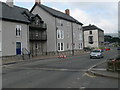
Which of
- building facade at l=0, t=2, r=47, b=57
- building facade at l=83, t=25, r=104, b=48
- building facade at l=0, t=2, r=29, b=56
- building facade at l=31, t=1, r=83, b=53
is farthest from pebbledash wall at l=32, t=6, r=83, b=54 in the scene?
building facade at l=83, t=25, r=104, b=48

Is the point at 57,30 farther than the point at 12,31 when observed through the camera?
Yes

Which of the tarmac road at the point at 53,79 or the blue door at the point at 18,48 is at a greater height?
the blue door at the point at 18,48

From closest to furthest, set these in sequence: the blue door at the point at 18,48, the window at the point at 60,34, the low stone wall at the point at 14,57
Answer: the low stone wall at the point at 14,57 → the blue door at the point at 18,48 → the window at the point at 60,34

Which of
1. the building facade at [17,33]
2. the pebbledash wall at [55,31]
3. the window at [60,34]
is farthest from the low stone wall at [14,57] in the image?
the window at [60,34]

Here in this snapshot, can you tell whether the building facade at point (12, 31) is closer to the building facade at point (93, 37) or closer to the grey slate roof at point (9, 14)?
the grey slate roof at point (9, 14)

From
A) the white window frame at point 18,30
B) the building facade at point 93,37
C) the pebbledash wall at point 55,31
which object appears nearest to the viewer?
the white window frame at point 18,30

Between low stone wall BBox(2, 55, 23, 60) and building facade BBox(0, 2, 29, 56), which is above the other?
building facade BBox(0, 2, 29, 56)

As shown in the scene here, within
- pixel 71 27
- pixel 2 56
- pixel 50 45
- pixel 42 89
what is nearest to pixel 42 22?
pixel 50 45

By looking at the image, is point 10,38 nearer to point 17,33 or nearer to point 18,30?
point 17,33

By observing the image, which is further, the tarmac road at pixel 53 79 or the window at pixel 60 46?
the window at pixel 60 46

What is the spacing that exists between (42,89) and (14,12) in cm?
2423

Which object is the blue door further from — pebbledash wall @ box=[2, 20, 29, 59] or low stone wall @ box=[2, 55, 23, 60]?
low stone wall @ box=[2, 55, 23, 60]

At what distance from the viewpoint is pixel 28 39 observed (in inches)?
1174

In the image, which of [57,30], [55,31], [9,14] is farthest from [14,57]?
[57,30]
